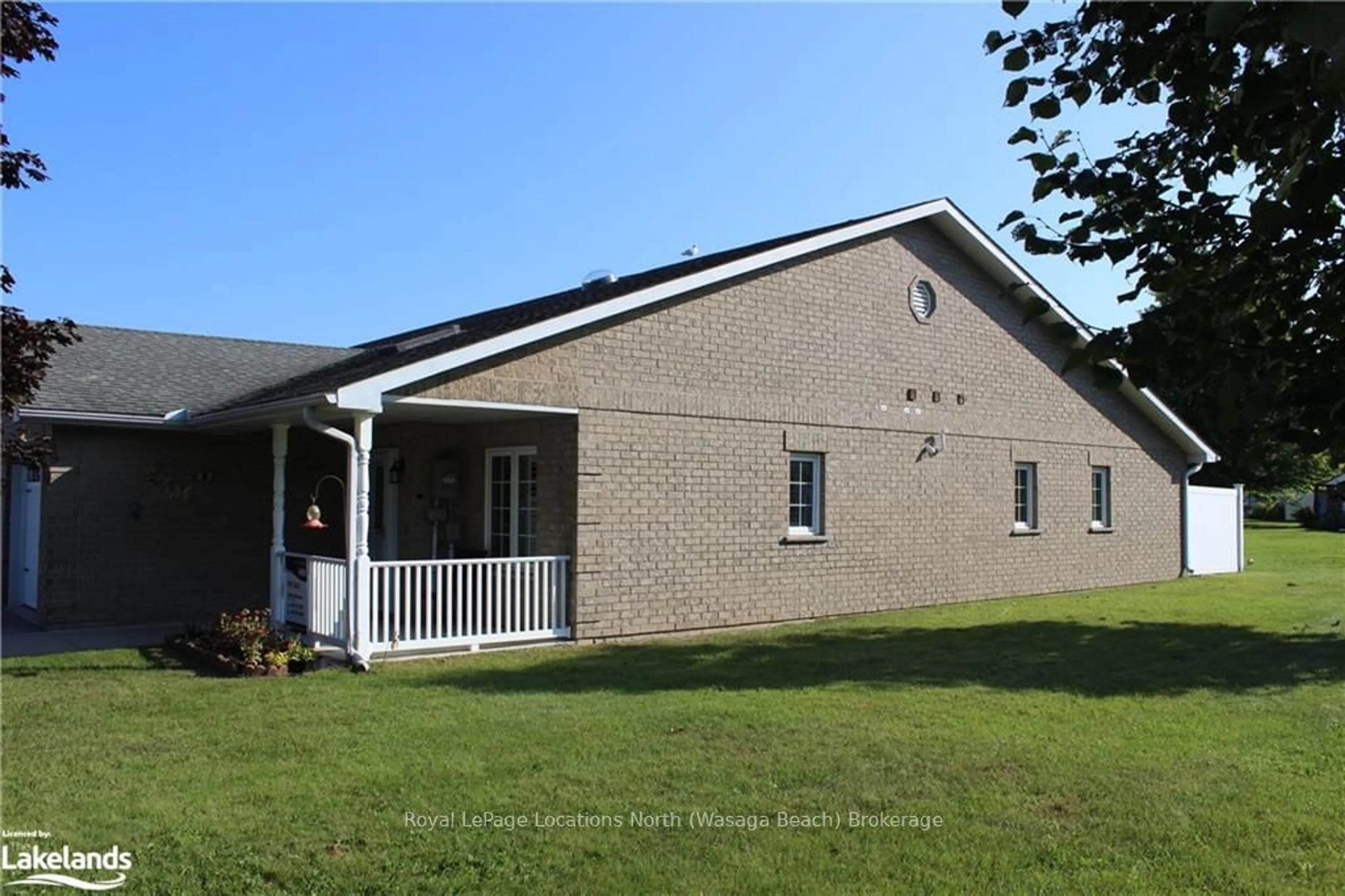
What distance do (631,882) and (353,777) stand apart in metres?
2.46

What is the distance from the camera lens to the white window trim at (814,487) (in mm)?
14711

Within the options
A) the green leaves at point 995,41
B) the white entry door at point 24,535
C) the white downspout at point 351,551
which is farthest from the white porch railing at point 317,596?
the green leaves at point 995,41

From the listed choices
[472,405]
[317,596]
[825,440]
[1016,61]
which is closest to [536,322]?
[472,405]

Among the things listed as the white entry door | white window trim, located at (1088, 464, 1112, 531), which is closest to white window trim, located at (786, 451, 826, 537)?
white window trim, located at (1088, 464, 1112, 531)

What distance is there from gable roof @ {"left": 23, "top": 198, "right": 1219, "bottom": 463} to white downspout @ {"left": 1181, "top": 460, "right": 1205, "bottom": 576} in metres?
2.27

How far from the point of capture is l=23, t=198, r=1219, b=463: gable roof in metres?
11.0

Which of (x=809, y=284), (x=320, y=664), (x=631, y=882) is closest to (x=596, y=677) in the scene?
(x=320, y=664)

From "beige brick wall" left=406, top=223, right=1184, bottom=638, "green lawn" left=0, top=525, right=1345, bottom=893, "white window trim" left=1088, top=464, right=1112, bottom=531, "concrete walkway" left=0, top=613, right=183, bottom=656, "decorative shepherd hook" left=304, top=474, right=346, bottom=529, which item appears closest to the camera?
"green lawn" left=0, top=525, right=1345, bottom=893

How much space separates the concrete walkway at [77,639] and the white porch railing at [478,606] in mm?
2842

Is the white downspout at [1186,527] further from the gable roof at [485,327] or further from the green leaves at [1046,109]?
the green leaves at [1046,109]

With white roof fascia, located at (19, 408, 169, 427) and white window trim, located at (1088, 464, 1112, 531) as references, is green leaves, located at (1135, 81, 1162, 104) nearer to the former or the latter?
white roof fascia, located at (19, 408, 169, 427)

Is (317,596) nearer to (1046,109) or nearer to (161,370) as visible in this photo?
(161,370)

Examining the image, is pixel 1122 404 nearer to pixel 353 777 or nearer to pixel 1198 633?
pixel 1198 633

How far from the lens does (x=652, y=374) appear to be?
13.0 meters
